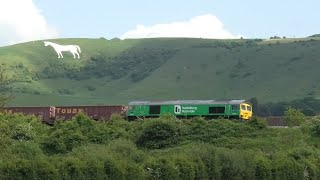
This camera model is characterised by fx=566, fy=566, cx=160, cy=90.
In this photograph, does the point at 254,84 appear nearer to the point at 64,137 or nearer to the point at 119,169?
the point at 64,137

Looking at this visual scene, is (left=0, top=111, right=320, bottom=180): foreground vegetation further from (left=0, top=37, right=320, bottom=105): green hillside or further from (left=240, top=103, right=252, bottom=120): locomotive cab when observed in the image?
(left=0, top=37, right=320, bottom=105): green hillside

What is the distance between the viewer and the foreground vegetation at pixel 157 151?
24375mm

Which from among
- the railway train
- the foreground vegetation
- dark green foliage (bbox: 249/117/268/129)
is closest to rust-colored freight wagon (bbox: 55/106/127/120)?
the railway train

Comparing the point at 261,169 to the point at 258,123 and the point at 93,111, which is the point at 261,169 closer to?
the point at 258,123

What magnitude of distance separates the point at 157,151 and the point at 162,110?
22.1 m

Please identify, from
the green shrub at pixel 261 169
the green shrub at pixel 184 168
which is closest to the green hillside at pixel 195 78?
the green shrub at pixel 261 169

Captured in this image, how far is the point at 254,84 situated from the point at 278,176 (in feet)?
431

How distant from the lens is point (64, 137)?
175ft

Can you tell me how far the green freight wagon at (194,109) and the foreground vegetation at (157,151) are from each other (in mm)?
6428

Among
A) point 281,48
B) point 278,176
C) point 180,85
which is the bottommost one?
point 278,176

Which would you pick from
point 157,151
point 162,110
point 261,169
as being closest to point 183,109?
point 162,110

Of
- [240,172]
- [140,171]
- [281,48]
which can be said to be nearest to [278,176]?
[240,172]

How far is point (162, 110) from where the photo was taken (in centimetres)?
7088

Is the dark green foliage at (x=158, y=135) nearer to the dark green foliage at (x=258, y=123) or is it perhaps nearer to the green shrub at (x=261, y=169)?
the dark green foliage at (x=258, y=123)
